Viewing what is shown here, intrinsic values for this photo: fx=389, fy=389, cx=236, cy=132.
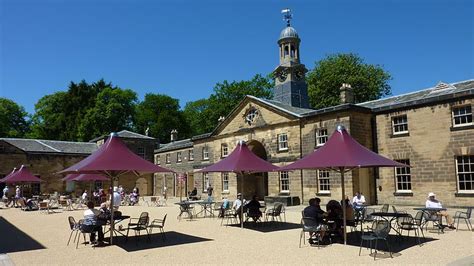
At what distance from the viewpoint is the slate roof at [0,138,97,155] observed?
36.7m

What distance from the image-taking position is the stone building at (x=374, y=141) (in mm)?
17781

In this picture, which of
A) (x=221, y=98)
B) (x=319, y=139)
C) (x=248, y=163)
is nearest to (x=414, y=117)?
(x=319, y=139)

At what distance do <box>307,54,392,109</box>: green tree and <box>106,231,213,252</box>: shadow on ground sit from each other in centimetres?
3180

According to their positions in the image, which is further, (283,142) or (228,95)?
(228,95)

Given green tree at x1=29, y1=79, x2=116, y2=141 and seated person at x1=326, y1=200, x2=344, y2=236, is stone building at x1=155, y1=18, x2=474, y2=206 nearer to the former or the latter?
seated person at x1=326, y1=200, x2=344, y2=236

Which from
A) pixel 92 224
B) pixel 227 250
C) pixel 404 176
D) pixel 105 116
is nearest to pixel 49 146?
pixel 105 116

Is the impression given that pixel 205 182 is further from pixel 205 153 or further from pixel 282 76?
pixel 282 76

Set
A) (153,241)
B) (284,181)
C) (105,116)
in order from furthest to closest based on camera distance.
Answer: (105,116)
(284,181)
(153,241)

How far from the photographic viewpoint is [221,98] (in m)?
52.3

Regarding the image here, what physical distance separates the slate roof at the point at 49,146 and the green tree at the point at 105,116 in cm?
546

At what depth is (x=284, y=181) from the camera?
80.4ft

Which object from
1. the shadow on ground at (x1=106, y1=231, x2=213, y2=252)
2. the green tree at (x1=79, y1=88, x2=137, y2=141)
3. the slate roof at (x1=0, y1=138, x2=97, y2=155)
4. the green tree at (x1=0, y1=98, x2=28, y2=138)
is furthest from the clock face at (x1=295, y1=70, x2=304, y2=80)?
the green tree at (x1=0, y1=98, x2=28, y2=138)

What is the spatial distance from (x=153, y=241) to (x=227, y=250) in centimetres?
280

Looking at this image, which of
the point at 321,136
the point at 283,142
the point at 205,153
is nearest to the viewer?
the point at 321,136
